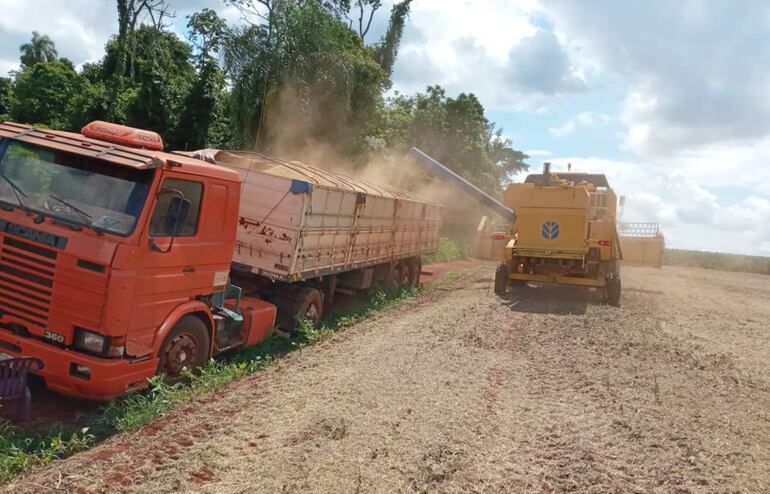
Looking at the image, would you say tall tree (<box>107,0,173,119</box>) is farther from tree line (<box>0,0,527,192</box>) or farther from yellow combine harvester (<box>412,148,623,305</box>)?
yellow combine harvester (<box>412,148,623,305</box>)

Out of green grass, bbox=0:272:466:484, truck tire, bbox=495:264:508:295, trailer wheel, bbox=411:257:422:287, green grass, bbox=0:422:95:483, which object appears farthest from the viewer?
trailer wheel, bbox=411:257:422:287

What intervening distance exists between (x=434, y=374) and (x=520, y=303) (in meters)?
6.93

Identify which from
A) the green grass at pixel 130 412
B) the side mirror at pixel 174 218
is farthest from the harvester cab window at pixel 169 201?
the green grass at pixel 130 412

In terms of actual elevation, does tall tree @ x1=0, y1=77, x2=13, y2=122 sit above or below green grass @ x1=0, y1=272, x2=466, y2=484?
above

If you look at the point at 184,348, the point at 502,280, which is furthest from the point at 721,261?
the point at 184,348

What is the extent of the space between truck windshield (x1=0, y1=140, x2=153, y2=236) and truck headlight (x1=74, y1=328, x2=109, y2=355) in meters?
0.94

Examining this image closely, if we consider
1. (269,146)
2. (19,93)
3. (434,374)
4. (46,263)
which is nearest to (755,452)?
(434,374)

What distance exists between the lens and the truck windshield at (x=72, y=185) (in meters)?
5.43

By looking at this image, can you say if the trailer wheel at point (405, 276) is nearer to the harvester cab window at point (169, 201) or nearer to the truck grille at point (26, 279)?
the harvester cab window at point (169, 201)

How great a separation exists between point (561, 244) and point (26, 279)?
10966mm

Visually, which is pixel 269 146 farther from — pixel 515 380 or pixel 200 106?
pixel 515 380

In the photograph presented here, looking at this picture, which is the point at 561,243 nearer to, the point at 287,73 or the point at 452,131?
the point at 287,73

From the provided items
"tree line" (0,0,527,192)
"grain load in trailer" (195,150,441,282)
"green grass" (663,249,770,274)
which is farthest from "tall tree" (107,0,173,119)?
"green grass" (663,249,770,274)

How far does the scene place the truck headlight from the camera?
5.30 m
